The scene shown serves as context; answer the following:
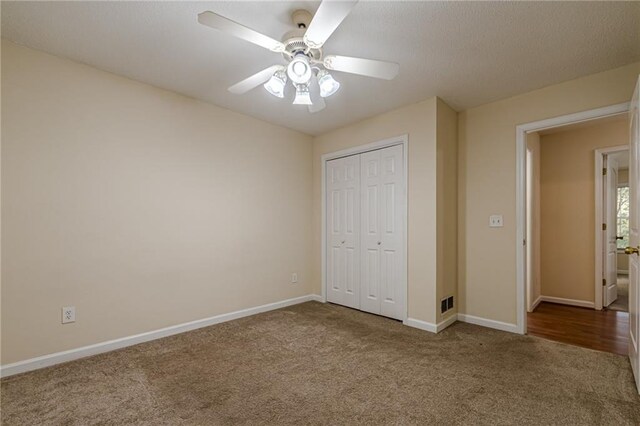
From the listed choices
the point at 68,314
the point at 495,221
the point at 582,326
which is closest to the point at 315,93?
the point at 495,221

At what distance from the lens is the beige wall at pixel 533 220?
155 inches

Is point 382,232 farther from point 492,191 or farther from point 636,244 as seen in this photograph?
point 636,244

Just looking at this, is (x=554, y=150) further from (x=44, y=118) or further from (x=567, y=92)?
(x=44, y=118)

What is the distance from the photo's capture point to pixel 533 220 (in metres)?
4.14

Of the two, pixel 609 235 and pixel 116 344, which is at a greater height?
pixel 609 235

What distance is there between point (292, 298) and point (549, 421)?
2988 millimetres

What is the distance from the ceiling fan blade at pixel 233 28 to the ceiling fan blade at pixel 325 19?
23 cm

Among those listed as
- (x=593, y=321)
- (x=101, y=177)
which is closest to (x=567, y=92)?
(x=593, y=321)

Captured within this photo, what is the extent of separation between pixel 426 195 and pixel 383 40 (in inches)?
64.1

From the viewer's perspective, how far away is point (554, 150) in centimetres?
439

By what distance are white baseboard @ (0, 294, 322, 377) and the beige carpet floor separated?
8 cm

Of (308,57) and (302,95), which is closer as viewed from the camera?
(308,57)

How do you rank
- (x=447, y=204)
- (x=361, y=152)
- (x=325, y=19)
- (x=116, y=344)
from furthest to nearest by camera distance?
(x=361, y=152)
(x=447, y=204)
(x=116, y=344)
(x=325, y=19)

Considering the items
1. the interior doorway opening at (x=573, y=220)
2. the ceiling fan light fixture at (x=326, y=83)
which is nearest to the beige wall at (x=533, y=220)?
the interior doorway opening at (x=573, y=220)
